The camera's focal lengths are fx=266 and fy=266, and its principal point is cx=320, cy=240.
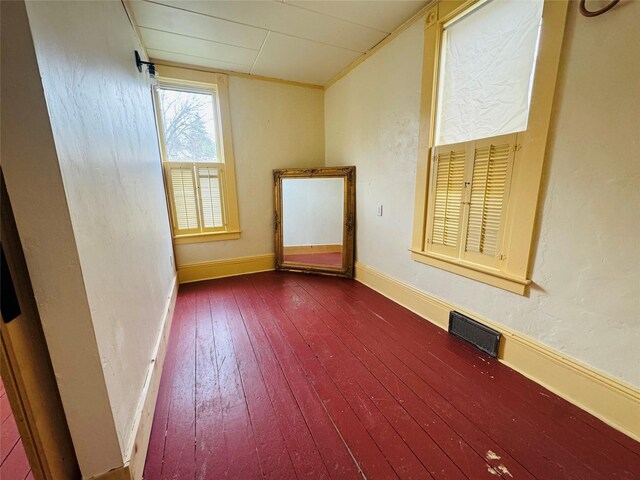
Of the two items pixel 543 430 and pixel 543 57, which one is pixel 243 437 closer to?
pixel 543 430

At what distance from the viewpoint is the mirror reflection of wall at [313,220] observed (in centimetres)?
338

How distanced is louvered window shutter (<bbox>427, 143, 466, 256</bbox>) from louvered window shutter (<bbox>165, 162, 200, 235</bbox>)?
8.60 ft

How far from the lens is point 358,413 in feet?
4.58

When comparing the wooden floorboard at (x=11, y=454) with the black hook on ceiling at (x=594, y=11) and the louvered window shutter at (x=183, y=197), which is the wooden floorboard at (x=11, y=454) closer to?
the louvered window shutter at (x=183, y=197)

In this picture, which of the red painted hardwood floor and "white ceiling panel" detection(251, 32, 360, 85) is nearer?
the red painted hardwood floor

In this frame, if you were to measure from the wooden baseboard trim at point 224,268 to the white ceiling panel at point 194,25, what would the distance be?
2359 mm

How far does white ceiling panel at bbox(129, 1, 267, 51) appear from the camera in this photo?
6.71 ft

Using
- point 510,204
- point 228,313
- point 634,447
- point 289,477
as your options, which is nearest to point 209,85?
point 228,313

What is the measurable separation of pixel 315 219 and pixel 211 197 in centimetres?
133

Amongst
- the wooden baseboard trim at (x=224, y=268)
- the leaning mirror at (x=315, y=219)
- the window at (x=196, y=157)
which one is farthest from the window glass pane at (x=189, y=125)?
the wooden baseboard trim at (x=224, y=268)

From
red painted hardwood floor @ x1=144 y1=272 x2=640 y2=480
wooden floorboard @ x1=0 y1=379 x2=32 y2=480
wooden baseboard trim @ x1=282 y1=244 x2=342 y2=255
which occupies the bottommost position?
red painted hardwood floor @ x1=144 y1=272 x2=640 y2=480

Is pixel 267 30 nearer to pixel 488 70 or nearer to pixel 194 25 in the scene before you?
pixel 194 25

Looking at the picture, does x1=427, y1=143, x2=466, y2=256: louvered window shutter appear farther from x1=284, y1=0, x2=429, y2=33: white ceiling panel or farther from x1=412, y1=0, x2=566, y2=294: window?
x1=284, y1=0, x2=429, y2=33: white ceiling panel

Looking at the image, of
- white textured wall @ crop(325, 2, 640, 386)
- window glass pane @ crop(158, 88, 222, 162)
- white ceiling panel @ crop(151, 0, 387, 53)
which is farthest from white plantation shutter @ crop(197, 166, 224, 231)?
white textured wall @ crop(325, 2, 640, 386)
